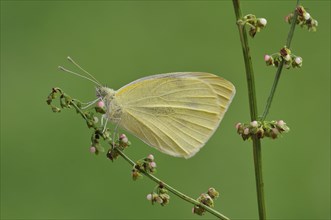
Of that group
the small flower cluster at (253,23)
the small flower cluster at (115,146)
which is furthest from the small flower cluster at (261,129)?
the small flower cluster at (115,146)

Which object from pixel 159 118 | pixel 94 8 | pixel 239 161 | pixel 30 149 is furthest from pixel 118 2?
pixel 159 118

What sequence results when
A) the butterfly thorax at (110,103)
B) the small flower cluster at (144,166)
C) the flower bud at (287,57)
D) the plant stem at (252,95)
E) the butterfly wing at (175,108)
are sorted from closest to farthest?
the plant stem at (252,95)
the flower bud at (287,57)
the small flower cluster at (144,166)
the butterfly wing at (175,108)
the butterfly thorax at (110,103)

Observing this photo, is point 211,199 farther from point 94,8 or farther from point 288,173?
point 94,8

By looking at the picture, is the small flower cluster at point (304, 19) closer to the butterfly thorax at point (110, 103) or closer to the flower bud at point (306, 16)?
the flower bud at point (306, 16)

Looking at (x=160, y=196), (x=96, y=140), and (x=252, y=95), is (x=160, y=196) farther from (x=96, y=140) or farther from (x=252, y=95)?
(x=252, y=95)

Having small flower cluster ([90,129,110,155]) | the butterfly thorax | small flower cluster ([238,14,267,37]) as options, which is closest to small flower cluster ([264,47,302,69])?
small flower cluster ([238,14,267,37])
